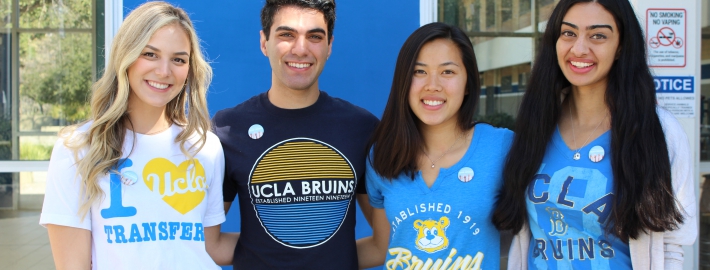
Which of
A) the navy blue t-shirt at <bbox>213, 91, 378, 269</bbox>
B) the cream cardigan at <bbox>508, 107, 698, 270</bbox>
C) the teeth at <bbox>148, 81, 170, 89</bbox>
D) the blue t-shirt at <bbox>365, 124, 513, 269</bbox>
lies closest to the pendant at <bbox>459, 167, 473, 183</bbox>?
the blue t-shirt at <bbox>365, 124, 513, 269</bbox>

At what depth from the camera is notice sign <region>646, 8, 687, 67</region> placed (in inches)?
109

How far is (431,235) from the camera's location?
6.40ft

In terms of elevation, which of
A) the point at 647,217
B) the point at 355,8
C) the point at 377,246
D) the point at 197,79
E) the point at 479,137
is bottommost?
the point at 377,246

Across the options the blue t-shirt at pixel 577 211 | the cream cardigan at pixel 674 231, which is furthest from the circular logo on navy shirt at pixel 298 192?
the cream cardigan at pixel 674 231

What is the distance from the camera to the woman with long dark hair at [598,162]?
1.79 metres

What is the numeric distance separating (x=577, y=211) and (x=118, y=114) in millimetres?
1552

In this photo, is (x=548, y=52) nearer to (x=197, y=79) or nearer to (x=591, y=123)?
(x=591, y=123)

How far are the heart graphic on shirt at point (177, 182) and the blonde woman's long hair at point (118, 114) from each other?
6cm

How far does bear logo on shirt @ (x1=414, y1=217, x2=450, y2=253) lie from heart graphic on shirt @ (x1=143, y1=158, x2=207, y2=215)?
775 millimetres

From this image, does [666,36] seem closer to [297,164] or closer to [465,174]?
[465,174]

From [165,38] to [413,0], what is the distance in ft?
5.15

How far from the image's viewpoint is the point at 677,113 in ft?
9.23

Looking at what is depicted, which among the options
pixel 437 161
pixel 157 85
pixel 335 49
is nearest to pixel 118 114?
pixel 157 85

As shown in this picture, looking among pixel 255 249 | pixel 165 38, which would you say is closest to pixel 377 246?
pixel 255 249
